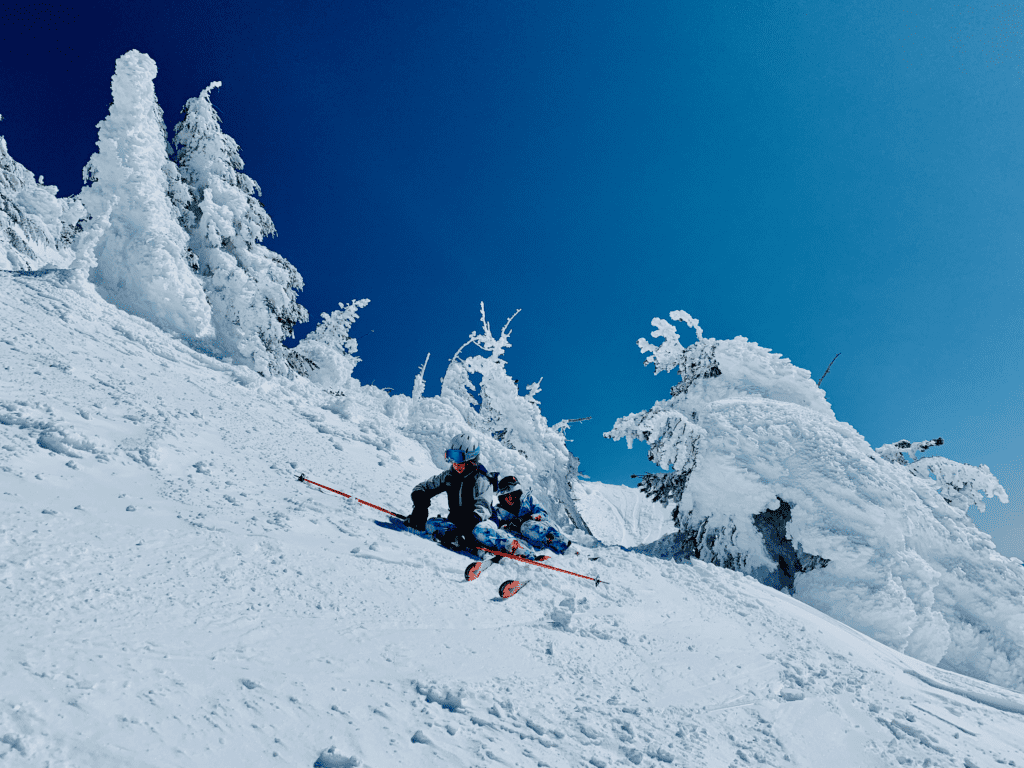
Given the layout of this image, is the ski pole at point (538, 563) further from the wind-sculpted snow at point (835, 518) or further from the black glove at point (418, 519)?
the wind-sculpted snow at point (835, 518)

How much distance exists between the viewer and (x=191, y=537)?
379 centimetres

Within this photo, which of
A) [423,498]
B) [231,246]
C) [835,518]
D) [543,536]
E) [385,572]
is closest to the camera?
[385,572]

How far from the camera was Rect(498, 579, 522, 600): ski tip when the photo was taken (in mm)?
4508

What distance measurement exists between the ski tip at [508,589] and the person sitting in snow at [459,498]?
968mm

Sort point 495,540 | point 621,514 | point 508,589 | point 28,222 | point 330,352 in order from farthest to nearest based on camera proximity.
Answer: point 621,514, point 28,222, point 330,352, point 495,540, point 508,589

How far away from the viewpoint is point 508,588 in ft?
15.0

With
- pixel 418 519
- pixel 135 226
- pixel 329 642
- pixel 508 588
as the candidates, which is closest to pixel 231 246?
pixel 135 226

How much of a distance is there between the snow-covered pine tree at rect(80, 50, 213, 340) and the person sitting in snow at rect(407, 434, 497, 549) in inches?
303

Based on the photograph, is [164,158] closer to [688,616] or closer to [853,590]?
[688,616]

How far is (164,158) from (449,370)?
8.77 m

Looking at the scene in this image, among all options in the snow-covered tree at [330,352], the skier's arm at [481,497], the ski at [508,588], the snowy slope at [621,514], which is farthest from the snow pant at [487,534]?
the snowy slope at [621,514]

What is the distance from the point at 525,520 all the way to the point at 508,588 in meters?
2.16

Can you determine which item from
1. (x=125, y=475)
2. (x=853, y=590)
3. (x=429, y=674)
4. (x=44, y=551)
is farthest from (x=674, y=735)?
(x=853, y=590)

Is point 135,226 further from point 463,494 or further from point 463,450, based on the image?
point 463,494
